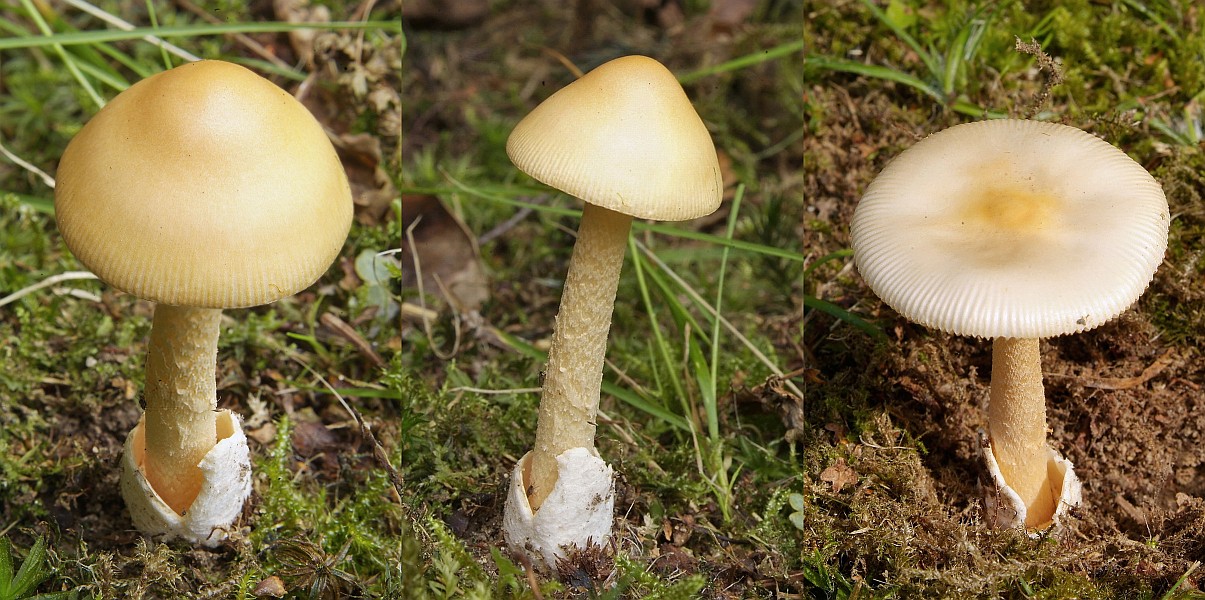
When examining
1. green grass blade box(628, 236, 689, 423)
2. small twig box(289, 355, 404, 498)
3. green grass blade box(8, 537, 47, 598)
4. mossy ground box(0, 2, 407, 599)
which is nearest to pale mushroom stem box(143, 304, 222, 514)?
mossy ground box(0, 2, 407, 599)

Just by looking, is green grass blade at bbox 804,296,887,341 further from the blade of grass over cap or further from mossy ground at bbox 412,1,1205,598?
the blade of grass over cap

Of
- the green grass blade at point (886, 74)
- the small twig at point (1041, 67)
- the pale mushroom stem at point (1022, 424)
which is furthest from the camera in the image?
the green grass blade at point (886, 74)

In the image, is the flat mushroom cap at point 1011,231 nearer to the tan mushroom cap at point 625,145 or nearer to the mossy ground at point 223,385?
the tan mushroom cap at point 625,145

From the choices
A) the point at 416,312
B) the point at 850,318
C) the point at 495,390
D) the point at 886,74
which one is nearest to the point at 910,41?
the point at 886,74

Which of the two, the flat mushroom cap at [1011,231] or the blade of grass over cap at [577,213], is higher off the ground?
the flat mushroom cap at [1011,231]

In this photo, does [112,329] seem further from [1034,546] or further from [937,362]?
[1034,546]

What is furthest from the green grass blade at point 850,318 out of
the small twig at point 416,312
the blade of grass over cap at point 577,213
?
the small twig at point 416,312

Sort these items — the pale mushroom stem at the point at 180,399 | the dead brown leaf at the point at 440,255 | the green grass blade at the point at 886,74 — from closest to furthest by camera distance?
1. the pale mushroom stem at the point at 180,399
2. the green grass blade at the point at 886,74
3. the dead brown leaf at the point at 440,255
